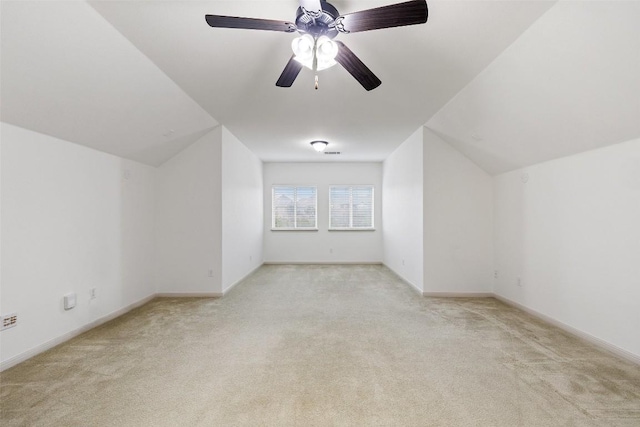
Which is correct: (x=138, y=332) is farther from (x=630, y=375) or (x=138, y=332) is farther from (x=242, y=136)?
(x=630, y=375)

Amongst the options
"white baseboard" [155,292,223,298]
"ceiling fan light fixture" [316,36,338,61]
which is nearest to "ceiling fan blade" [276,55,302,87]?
"ceiling fan light fixture" [316,36,338,61]

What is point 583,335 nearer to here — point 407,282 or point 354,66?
point 407,282

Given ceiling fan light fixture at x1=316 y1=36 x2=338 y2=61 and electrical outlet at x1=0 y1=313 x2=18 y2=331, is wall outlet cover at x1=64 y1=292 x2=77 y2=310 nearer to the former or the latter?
electrical outlet at x1=0 y1=313 x2=18 y2=331

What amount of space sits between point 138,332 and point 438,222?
169 inches

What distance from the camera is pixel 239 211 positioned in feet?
18.1

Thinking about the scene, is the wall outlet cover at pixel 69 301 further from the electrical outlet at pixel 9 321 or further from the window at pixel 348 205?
the window at pixel 348 205

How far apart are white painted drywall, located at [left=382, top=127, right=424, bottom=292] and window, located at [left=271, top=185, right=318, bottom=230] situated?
1.93m

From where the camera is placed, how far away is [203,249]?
4.53m

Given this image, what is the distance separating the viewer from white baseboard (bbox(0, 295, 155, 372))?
241 centimetres

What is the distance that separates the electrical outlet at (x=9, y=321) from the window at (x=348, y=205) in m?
6.09

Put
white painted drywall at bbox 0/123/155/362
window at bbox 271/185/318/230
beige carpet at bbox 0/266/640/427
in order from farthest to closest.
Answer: window at bbox 271/185/318/230 < white painted drywall at bbox 0/123/155/362 < beige carpet at bbox 0/266/640/427

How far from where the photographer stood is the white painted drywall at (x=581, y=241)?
2537 millimetres

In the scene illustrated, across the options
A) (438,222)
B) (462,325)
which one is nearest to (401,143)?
(438,222)

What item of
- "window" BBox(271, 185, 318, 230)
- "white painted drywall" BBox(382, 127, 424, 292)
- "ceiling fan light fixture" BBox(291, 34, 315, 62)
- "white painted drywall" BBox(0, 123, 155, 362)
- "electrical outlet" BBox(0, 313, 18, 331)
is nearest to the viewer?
"ceiling fan light fixture" BBox(291, 34, 315, 62)
